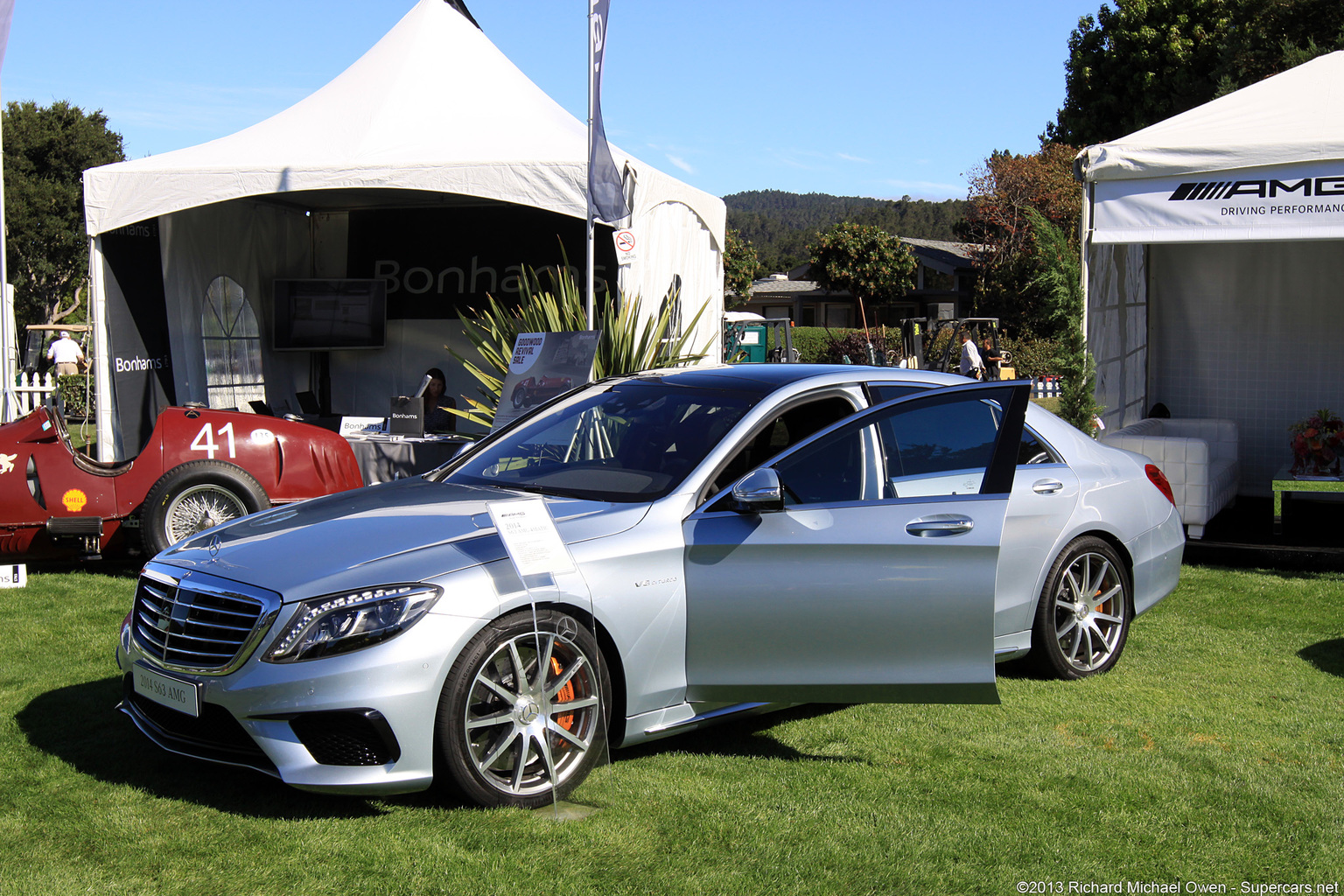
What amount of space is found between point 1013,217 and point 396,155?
3660cm

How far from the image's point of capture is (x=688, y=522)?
4043mm

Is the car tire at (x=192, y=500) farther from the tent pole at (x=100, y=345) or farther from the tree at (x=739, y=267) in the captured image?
the tree at (x=739, y=267)

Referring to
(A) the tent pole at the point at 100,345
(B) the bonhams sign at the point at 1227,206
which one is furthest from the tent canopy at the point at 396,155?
(B) the bonhams sign at the point at 1227,206

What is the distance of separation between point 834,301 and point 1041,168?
65.2ft

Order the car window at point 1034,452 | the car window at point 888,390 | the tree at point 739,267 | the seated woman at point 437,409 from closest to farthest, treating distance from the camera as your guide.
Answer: the car window at point 888,390 → the car window at point 1034,452 → the seated woman at point 437,409 → the tree at point 739,267

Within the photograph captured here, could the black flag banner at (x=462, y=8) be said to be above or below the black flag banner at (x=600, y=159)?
above

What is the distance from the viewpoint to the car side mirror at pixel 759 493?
393cm

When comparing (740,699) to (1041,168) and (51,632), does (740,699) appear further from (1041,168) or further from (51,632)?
(1041,168)

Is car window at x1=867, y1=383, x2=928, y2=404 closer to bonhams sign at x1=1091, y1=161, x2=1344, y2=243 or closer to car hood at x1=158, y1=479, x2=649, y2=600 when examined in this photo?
car hood at x1=158, y1=479, x2=649, y2=600

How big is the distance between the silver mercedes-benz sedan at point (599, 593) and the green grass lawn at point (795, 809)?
24 centimetres

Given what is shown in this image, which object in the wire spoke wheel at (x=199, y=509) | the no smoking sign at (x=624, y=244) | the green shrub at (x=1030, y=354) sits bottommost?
the wire spoke wheel at (x=199, y=509)

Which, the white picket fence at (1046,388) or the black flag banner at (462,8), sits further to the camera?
the white picket fence at (1046,388)

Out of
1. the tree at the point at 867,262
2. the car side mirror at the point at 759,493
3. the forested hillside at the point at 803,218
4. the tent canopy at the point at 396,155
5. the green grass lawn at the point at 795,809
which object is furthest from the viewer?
the forested hillside at the point at 803,218

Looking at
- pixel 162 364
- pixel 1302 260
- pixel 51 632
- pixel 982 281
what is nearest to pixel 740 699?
pixel 51 632
